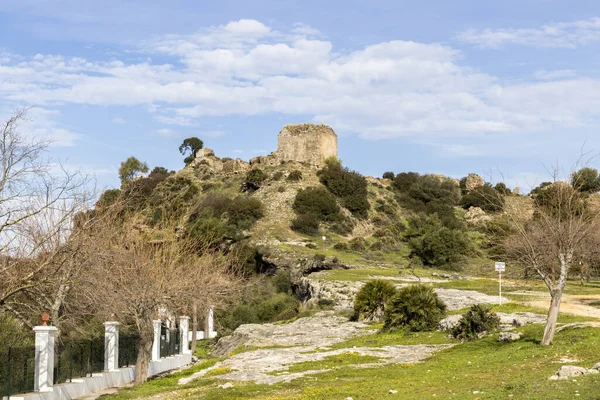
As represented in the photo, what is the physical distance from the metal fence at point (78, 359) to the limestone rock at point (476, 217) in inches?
3219

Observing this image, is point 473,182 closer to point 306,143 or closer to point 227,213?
point 306,143

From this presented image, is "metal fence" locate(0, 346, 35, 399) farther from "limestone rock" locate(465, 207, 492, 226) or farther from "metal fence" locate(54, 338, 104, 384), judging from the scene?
"limestone rock" locate(465, 207, 492, 226)

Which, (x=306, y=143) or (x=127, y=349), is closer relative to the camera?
(x=127, y=349)

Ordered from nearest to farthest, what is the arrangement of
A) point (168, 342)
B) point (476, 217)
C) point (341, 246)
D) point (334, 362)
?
point (334, 362), point (168, 342), point (341, 246), point (476, 217)

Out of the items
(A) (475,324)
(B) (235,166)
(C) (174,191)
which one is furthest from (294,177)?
(A) (475,324)

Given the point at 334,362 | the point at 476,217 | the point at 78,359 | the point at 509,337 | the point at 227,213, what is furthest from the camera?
the point at 476,217

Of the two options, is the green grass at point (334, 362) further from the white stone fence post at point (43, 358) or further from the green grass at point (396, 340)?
the white stone fence post at point (43, 358)

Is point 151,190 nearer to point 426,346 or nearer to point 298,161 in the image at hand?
point 298,161

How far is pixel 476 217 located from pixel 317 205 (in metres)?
28.3

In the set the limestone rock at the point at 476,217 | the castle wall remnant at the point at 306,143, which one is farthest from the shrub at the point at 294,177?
the limestone rock at the point at 476,217

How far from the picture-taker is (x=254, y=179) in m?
104

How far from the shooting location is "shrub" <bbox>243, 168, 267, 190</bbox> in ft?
341

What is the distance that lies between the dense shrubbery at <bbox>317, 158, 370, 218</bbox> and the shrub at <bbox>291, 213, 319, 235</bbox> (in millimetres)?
11861

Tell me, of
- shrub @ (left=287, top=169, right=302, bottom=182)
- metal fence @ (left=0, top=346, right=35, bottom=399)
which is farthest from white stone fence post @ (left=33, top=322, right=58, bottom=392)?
shrub @ (left=287, top=169, right=302, bottom=182)
